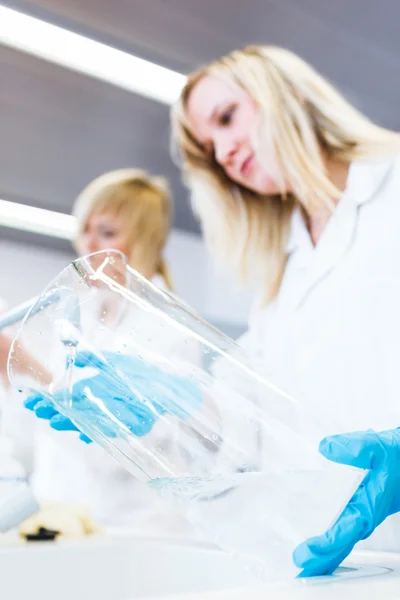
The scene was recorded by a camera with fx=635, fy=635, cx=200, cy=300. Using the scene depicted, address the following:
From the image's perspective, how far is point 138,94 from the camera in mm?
1362

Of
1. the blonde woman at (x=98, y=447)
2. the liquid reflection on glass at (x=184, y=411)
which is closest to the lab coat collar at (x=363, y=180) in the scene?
the blonde woman at (x=98, y=447)

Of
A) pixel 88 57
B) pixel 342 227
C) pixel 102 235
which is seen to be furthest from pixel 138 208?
pixel 342 227

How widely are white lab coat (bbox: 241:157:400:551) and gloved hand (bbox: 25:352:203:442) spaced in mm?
366

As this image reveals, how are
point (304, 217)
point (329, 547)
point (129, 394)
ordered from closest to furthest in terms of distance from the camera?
1. point (329, 547)
2. point (129, 394)
3. point (304, 217)

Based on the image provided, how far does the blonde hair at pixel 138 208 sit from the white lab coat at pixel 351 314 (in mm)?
341

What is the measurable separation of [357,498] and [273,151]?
83cm

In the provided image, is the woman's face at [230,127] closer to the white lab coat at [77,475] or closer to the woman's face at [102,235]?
the woman's face at [102,235]

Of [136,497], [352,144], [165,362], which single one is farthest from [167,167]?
[165,362]

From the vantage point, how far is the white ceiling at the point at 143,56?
1278mm

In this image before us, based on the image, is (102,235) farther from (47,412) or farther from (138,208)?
(47,412)

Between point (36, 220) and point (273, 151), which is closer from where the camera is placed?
point (273, 151)

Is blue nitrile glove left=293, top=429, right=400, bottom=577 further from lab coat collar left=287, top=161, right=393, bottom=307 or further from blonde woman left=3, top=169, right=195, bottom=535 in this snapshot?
blonde woman left=3, top=169, right=195, bottom=535

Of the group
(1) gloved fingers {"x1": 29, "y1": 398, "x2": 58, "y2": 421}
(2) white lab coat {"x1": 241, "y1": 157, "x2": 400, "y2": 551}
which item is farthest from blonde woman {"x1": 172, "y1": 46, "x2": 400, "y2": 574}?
(1) gloved fingers {"x1": 29, "y1": 398, "x2": 58, "y2": 421}

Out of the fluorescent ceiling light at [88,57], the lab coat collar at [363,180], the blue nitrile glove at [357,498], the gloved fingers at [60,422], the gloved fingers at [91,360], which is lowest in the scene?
the gloved fingers at [60,422]
